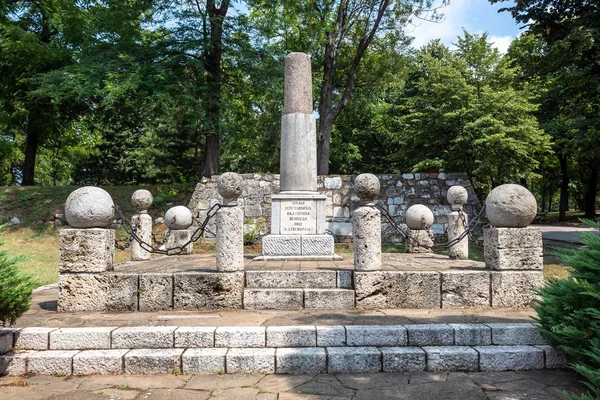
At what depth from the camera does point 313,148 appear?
8711mm

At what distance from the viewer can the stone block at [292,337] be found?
4367 mm

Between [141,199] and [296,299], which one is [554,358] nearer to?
[296,299]

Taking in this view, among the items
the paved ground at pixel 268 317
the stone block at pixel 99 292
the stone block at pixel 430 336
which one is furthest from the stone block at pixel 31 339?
the stone block at pixel 430 336

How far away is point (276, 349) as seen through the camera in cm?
423

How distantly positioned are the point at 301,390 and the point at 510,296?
3509 mm

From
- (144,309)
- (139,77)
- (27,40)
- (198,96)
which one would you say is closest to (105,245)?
(144,309)

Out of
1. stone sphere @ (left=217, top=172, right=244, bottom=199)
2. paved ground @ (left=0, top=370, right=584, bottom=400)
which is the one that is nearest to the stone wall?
stone sphere @ (left=217, top=172, right=244, bottom=199)

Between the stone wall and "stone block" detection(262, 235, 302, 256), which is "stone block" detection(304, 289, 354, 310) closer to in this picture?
"stone block" detection(262, 235, 302, 256)

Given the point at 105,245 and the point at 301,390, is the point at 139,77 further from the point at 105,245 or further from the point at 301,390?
the point at 301,390

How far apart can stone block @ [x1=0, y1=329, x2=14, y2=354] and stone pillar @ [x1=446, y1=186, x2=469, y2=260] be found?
7295 millimetres

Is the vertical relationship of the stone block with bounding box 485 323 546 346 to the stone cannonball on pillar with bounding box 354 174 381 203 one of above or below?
below

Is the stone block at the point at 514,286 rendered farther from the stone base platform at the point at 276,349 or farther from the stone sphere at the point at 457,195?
the stone sphere at the point at 457,195

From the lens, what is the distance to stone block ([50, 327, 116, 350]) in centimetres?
439

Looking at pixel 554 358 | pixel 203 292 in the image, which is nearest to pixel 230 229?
pixel 203 292
